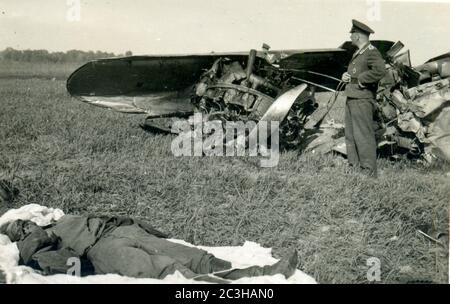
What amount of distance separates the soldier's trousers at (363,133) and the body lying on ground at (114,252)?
3043 mm

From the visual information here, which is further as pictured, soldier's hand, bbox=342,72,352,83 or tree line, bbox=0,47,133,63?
tree line, bbox=0,47,133,63

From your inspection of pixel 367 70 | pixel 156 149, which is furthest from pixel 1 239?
pixel 367 70

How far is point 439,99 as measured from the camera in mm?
6586

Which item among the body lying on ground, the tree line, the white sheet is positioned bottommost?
the white sheet

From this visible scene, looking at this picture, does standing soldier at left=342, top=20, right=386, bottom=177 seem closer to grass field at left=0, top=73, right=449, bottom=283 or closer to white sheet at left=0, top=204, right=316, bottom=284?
grass field at left=0, top=73, right=449, bottom=283

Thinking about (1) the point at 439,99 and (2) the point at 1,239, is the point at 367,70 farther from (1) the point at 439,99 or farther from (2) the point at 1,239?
(2) the point at 1,239

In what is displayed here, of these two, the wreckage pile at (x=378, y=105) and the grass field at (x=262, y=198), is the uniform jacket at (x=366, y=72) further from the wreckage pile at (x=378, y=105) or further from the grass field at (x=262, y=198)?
the grass field at (x=262, y=198)

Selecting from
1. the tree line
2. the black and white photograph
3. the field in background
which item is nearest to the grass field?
the black and white photograph

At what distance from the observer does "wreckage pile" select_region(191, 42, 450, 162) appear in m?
6.62

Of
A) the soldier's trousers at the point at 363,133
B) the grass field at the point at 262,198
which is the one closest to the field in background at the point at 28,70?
the grass field at the point at 262,198

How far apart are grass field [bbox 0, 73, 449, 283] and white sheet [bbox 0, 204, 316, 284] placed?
220mm

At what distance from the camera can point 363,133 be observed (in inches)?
240

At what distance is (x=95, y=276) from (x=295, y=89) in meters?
4.28

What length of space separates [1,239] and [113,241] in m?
1.06
